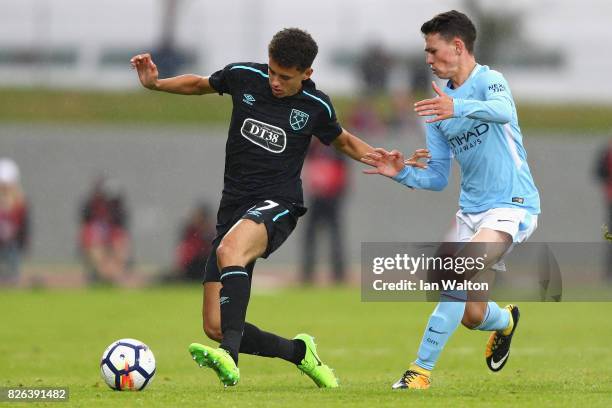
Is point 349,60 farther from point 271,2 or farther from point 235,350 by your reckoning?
point 235,350

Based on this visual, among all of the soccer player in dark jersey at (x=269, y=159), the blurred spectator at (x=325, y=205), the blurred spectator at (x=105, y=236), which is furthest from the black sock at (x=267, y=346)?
the blurred spectator at (x=105, y=236)

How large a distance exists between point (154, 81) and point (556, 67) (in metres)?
19.7

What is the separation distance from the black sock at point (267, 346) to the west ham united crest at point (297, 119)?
1395 millimetres

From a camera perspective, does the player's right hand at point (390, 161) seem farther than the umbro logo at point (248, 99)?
Yes

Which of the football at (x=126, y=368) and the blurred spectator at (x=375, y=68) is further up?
the blurred spectator at (x=375, y=68)

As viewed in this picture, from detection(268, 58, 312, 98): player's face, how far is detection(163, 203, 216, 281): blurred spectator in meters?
12.4

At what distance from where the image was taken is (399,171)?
29.0 ft

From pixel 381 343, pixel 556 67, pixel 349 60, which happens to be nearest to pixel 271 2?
pixel 349 60

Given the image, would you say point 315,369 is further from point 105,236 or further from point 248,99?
point 105,236

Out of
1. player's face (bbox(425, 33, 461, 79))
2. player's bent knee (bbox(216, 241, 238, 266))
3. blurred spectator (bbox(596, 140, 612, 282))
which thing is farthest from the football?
blurred spectator (bbox(596, 140, 612, 282))

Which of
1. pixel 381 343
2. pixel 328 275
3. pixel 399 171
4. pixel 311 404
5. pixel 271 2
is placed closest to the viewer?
pixel 311 404

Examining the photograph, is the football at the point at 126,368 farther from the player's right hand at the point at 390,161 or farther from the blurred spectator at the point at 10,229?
the blurred spectator at the point at 10,229

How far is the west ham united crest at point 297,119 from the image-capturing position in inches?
339

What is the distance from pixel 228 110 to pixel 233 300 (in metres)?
22.4
